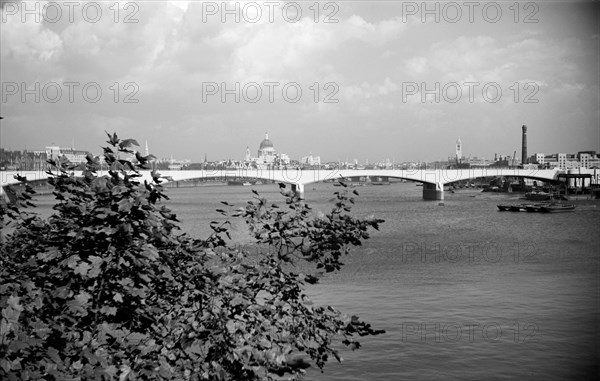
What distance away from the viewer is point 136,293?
461cm

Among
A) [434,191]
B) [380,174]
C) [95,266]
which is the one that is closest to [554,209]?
[380,174]

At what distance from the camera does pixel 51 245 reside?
17.0ft

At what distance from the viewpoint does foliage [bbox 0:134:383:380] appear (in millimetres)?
4352

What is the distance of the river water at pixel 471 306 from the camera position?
14977mm

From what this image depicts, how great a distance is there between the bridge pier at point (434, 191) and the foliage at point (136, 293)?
8794 cm

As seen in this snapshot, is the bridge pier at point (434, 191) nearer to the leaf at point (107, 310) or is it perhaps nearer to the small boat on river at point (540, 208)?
the small boat on river at point (540, 208)

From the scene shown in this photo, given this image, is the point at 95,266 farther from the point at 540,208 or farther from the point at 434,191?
the point at 434,191

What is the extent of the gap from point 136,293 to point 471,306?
18.0 metres

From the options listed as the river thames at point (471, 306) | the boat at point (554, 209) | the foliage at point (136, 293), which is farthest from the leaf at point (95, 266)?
the boat at point (554, 209)

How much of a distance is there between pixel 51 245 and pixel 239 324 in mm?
1760

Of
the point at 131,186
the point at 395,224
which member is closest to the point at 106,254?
the point at 131,186

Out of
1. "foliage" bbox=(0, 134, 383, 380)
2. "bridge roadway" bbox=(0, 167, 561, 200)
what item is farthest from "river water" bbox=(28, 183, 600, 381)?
"bridge roadway" bbox=(0, 167, 561, 200)

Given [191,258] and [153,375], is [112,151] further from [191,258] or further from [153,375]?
[153,375]

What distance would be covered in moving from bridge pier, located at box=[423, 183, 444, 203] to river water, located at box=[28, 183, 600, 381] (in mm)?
50687
